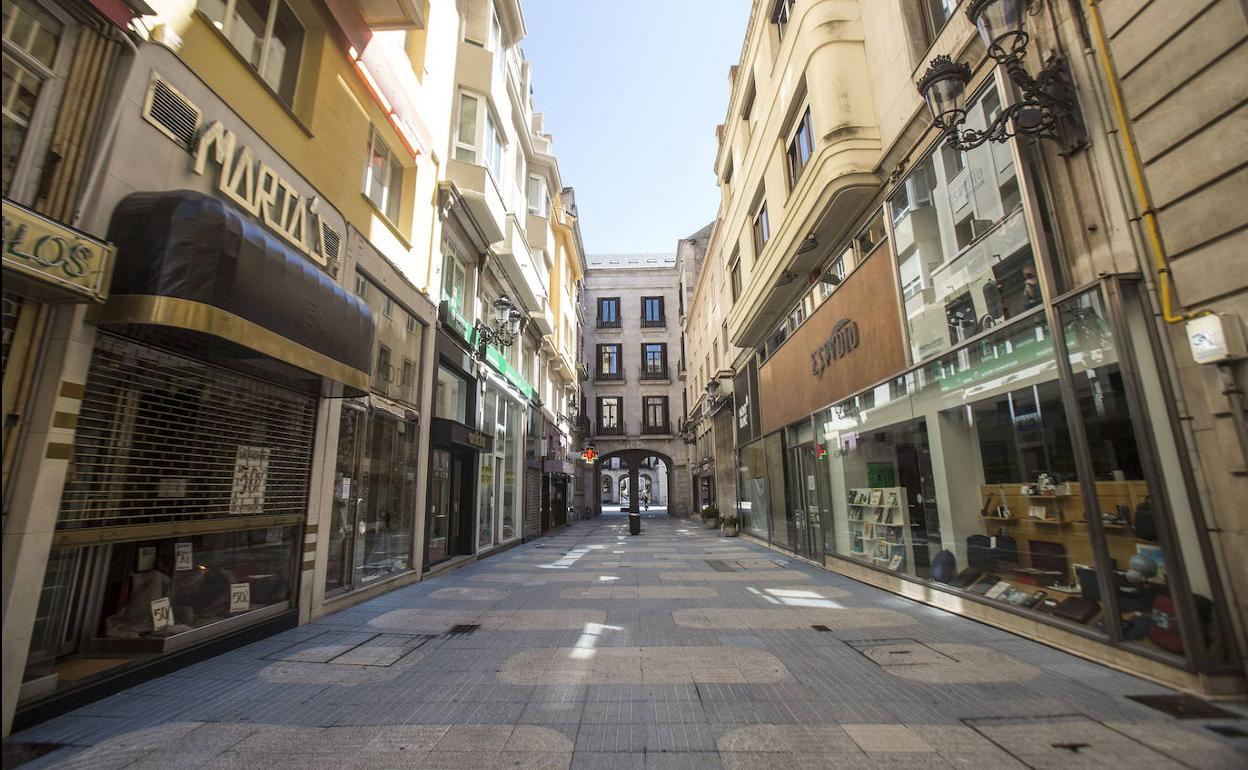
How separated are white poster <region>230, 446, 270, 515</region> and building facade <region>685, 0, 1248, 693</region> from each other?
8.00 meters

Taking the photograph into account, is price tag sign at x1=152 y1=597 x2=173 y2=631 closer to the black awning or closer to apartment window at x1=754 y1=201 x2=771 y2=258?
the black awning

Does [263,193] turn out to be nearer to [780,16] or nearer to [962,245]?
[962,245]

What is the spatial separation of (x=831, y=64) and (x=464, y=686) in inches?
401

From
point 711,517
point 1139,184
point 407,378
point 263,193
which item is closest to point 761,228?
point 407,378

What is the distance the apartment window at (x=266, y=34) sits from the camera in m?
5.54

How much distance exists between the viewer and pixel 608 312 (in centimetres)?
3697

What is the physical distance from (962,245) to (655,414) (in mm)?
28987

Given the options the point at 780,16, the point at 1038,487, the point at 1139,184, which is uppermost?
the point at 780,16

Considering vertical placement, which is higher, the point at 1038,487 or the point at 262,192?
the point at 262,192

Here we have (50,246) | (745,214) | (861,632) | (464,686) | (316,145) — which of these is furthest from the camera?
(745,214)

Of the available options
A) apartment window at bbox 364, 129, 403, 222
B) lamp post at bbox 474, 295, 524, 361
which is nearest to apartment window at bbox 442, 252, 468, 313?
lamp post at bbox 474, 295, 524, 361

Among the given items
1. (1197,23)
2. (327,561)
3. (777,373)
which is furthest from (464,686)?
(777,373)

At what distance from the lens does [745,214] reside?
51.6ft

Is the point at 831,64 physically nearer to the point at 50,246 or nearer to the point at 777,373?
the point at 777,373
